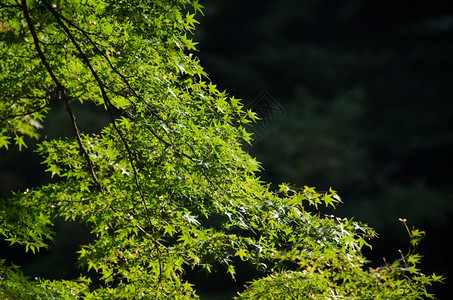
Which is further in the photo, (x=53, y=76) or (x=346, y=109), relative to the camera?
(x=346, y=109)

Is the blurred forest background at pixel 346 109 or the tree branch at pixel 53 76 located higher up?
the blurred forest background at pixel 346 109

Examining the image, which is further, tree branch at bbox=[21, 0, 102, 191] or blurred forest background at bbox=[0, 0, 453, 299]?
blurred forest background at bbox=[0, 0, 453, 299]

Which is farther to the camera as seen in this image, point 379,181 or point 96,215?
point 379,181

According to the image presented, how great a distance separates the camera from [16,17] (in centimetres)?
238

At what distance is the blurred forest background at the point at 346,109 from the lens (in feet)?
25.6

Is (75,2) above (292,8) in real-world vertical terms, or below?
below

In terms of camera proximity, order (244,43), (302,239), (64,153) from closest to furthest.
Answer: (302,239), (64,153), (244,43)

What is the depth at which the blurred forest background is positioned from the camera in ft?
25.6

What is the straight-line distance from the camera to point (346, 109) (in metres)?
8.80

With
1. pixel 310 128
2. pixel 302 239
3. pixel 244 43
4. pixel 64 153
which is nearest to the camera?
pixel 302 239

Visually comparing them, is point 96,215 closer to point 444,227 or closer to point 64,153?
point 64,153

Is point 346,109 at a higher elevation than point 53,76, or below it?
higher

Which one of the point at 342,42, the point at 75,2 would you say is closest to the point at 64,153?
the point at 75,2

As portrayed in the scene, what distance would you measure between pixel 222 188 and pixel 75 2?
106 cm
